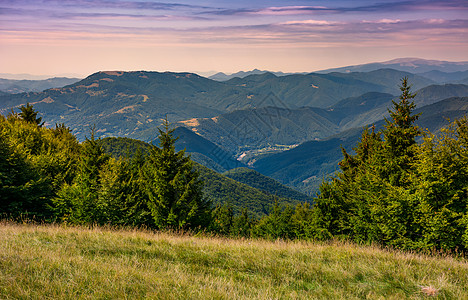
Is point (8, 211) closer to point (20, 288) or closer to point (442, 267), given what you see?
point (20, 288)

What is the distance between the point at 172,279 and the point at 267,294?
86.4 inches

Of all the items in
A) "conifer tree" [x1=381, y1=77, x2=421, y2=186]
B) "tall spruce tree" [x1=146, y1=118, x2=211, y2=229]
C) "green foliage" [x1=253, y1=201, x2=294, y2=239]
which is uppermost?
"conifer tree" [x1=381, y1=77, x2=421, y2=186]

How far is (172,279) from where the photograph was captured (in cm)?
658

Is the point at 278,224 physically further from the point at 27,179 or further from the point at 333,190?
the point at 27,179

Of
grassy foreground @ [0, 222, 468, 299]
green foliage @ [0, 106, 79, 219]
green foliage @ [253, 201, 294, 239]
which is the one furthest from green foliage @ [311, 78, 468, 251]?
green foliage @ [253, 201, 294, 239]

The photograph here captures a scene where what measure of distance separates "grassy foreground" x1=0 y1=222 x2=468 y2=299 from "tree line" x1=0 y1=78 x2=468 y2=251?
6.36 m

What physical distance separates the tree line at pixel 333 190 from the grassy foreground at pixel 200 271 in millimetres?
6356

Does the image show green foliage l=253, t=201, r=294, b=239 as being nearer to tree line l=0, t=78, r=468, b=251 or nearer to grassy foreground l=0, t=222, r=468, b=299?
tree line l=0, t=78, r=468, b=251

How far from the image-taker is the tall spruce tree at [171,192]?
2552cm

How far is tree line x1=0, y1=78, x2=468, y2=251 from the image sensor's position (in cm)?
1839

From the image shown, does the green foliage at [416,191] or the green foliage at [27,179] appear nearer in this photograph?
the green foliage at [416,191]

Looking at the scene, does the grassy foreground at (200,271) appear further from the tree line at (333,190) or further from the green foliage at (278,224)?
the green foliage at (278,224)

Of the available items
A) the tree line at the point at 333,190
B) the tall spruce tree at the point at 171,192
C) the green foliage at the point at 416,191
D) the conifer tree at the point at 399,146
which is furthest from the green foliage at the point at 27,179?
the conifer tree at the point at 399,146

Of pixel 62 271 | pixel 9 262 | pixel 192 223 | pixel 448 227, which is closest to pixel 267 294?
pixel 62 271
